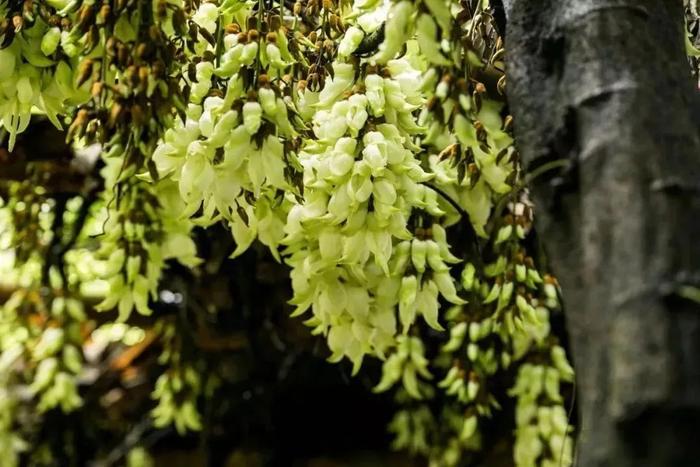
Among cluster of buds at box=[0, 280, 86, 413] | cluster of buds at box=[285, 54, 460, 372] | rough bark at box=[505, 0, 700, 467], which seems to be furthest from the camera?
cluster of buds at box=[0, 280, 86, 413]

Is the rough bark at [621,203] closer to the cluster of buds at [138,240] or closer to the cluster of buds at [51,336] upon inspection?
the cluster of buds at [138,240]

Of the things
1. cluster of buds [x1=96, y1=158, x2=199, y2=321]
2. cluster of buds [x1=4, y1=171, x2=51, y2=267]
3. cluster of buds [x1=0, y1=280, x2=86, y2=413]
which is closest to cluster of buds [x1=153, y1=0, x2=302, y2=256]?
cluster of buds [x1=96, y1=158, x2=199, y2=321]

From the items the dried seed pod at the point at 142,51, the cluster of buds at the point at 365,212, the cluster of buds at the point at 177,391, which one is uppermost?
the dried seed pod at the point at 142,51

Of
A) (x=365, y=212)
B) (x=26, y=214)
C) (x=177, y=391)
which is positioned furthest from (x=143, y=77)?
(x=177, y=391)

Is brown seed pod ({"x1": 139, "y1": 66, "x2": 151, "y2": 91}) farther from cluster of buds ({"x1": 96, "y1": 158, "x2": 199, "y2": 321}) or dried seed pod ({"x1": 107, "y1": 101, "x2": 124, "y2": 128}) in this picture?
cluster of buds ({"x1": 96, "y1": 158, "x2": 199, "y2": 321})

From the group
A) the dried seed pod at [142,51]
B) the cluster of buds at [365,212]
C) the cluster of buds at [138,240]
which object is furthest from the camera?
the cluster of buds at [138,240]

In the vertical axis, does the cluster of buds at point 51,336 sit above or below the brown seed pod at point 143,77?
below

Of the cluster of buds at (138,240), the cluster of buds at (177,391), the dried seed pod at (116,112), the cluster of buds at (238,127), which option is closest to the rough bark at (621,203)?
the cluster of buds at (238,127)

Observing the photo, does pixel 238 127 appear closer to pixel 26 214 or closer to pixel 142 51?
pixel 142 51

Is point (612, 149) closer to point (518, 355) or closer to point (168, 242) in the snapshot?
point (168, 242)
